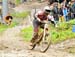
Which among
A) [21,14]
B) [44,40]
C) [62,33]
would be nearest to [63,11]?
[62,33]

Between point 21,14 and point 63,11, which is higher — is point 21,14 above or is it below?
below

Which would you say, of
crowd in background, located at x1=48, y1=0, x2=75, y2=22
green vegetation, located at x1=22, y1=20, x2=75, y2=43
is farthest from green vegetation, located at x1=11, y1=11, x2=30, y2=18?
green vegetation, located at x1=22, y1=20, x2=75, y2=43

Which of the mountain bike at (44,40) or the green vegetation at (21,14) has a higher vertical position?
the mountain bike at (44,40)

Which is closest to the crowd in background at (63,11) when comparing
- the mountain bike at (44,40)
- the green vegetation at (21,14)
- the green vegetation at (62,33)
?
the green vegetation at (62,33)

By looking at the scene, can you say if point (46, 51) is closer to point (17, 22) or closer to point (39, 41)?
point (39, 41)

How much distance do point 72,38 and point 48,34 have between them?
328 centimetres

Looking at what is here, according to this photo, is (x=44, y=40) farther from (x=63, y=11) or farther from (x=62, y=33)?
(x=63, y=11)

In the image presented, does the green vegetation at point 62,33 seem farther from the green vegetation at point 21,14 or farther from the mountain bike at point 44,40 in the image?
the green vegetation at point 21,14

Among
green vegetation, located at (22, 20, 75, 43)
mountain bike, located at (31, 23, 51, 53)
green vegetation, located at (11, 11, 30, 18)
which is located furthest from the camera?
green vegetation, located at (11, 11, 30, 18)

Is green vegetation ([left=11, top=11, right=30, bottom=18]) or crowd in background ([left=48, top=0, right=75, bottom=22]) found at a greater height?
crowd in background ([left=48, top=0, right=75, bottom=22])

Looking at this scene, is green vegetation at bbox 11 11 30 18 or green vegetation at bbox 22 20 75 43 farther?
green vegetation at bbox 11 11 30 18

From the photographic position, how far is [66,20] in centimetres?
2003

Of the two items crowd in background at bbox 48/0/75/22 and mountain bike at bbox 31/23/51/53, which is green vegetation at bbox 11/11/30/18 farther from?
mountain bike at bbox 31/23/51/53

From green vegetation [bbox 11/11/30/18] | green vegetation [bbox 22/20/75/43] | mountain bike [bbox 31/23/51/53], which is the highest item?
mountain bike [bbox 31/23/51/53]
